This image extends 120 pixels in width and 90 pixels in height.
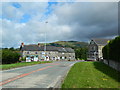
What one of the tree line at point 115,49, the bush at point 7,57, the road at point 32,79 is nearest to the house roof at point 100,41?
the bush at point 7,57

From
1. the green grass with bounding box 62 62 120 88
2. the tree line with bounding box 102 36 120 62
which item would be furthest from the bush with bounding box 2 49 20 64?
the tree line with bounding box 102 36 120 62

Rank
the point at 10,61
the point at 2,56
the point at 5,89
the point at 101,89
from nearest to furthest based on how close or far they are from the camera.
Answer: the point at 101,89 → the point at 5,89 → the point at 2,56 → the point at 10,61

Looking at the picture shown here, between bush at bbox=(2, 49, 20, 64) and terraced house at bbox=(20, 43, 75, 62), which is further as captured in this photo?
terraced house at bbox=(20, 43, 75, 62)

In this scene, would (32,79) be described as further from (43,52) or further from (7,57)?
(43,52)

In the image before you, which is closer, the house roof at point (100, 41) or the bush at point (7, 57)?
the bush at point (7, 57)

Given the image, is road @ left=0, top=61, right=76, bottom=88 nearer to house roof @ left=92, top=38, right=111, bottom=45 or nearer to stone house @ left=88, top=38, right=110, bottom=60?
stone house @ left=88, top=38, right=110, bottom=60

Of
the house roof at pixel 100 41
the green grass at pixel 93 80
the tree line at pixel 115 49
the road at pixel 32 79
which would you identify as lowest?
the road at pixel 32 79

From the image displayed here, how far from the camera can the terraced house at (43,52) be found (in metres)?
66.2

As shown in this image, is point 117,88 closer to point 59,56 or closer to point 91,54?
point 91,54

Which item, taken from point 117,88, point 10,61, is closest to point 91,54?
point 10,61

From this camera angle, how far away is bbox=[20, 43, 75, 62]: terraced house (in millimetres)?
66250

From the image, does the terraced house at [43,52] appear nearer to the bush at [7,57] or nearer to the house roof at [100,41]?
the house roof at [100,41]

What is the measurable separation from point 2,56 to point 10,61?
3.65 m

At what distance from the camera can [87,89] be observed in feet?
18.6
